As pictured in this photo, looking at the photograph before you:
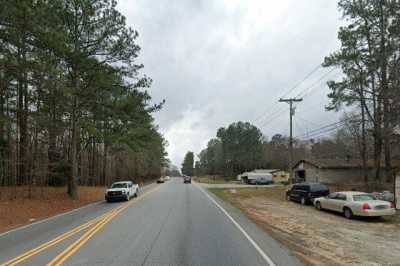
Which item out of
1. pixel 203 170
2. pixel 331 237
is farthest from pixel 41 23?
pixel 203 170

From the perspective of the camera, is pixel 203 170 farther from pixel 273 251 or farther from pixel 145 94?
pixel 273 251

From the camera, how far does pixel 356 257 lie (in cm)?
918

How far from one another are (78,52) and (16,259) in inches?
716

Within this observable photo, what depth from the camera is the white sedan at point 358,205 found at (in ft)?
56.7

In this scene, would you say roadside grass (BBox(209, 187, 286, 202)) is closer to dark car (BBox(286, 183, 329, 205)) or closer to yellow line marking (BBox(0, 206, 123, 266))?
dark car (BBox(286, 183, 329, 205))

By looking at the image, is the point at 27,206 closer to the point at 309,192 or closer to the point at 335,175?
the point at 309,192

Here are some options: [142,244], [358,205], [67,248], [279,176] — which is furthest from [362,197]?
[279,176]

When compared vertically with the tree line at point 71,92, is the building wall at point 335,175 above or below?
below

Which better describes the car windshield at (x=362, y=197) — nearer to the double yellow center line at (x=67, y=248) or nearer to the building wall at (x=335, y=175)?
the double yellow center line at (x=67, y=248)

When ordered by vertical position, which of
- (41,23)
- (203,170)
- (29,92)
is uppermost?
(41,23)

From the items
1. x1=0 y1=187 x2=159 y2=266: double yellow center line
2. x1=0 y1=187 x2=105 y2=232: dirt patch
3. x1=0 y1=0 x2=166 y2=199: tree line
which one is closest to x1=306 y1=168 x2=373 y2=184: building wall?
x1=0 y1=0 x2=166 y2=199: tree line

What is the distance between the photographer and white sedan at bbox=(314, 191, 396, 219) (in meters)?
17.3

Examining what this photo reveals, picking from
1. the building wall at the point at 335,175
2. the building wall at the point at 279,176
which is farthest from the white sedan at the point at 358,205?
the building wall at the point at 279,176

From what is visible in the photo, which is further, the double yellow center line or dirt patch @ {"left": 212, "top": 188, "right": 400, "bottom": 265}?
dirt patch @ {"left": 212, "top": 188, "right": 400, "bottom": 265}
